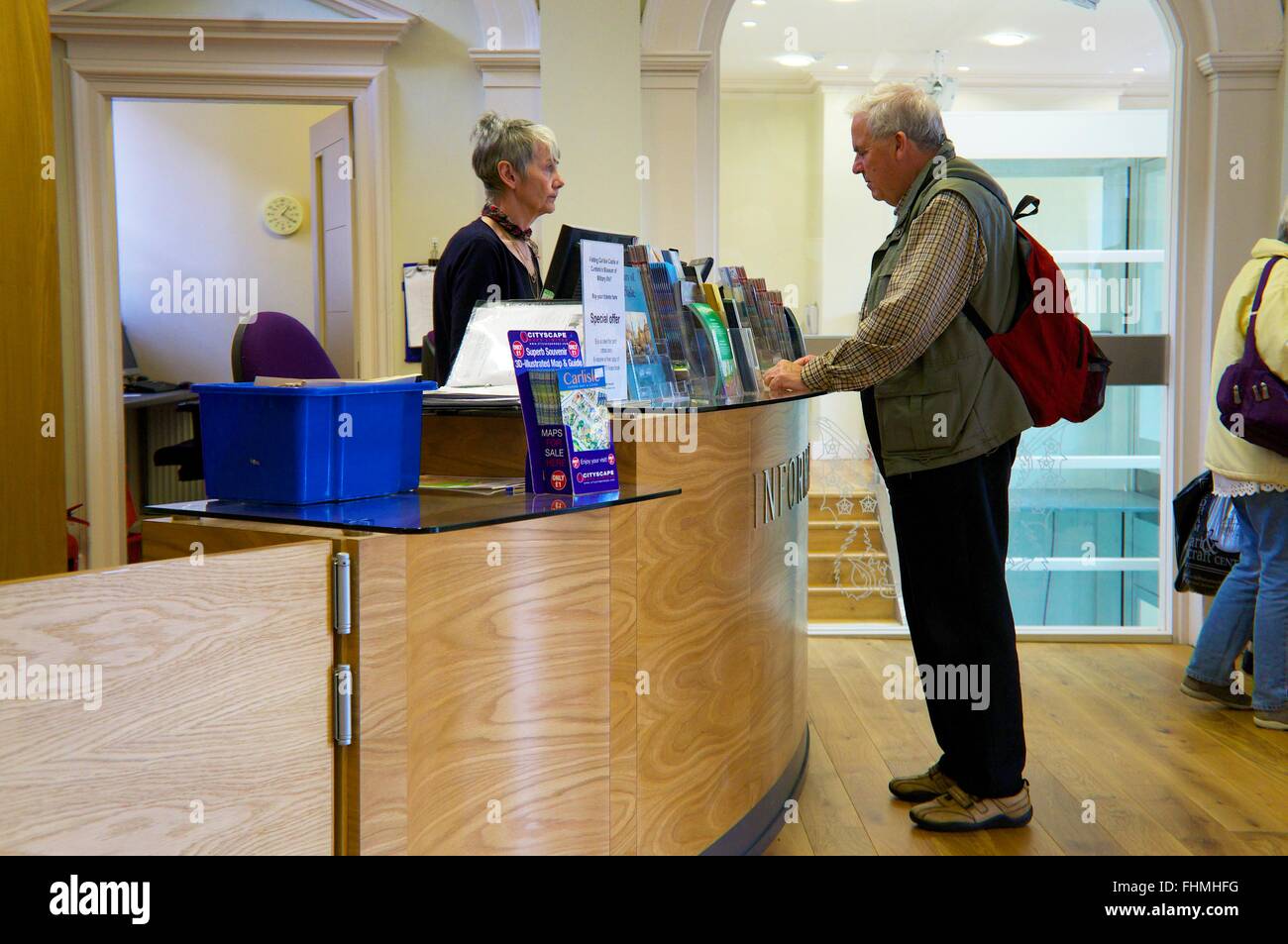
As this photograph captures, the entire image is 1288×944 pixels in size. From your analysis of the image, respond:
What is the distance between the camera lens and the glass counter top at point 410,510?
170 cm

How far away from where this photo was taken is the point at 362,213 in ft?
18.1

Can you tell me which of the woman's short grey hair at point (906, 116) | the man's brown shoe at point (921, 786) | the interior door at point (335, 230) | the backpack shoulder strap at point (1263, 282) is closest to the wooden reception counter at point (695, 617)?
the man's brown shoe at point (921, 786)

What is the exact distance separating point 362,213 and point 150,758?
14.6ft

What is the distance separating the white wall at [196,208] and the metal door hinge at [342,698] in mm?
7096

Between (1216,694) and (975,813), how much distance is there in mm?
1626

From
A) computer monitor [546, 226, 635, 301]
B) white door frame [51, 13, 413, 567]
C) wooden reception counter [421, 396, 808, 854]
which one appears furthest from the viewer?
white door frame [51, 13, 413, 567]

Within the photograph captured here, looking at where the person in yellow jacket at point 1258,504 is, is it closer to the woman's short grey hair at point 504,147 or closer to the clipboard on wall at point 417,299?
the woman's short grey hair at point 504,147

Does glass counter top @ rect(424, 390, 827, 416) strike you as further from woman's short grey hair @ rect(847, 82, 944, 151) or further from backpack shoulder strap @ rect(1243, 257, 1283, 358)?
backpack shoulder strap @ rect(1243, 257, 1283, 358)

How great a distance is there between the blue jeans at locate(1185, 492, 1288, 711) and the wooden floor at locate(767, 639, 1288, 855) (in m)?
0.15

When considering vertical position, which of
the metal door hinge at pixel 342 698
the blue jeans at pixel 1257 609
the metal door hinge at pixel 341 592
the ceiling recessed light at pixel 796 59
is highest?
the ceiling recessed light at pixel 796 59

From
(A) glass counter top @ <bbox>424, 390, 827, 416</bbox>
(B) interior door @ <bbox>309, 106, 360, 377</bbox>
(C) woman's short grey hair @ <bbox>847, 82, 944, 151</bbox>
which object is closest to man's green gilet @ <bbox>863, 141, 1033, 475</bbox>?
(C) woman's short grey hair @ <bbox>847, 82, 944, 151</bbox>

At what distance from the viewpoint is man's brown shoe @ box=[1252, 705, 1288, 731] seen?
386 centimetres
